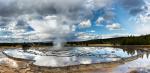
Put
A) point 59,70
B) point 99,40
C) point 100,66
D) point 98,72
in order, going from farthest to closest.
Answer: point 99,40 → point 100,66 → point 59,70 → point 98,72

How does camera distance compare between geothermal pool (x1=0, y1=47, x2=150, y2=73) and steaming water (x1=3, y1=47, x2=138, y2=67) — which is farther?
steaming water (x1=3, y1=47, x2=138, y2=67)

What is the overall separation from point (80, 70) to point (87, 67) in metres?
2.22

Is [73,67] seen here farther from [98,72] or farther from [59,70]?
[98,72]

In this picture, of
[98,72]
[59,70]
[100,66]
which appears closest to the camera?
[98,72]

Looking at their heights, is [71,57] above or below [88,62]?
above

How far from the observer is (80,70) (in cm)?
3450

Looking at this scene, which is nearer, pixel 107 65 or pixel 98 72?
pixel 98 72

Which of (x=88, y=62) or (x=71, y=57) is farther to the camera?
(x=71, y=57)

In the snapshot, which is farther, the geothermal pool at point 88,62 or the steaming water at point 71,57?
the steaming water at point 71,57

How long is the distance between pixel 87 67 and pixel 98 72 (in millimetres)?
4713

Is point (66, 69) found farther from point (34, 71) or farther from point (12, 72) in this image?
point (12, 72)

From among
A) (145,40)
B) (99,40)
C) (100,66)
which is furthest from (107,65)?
(99,40)

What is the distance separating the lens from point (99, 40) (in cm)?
19325

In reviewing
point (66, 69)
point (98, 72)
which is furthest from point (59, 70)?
point (98, 72)
